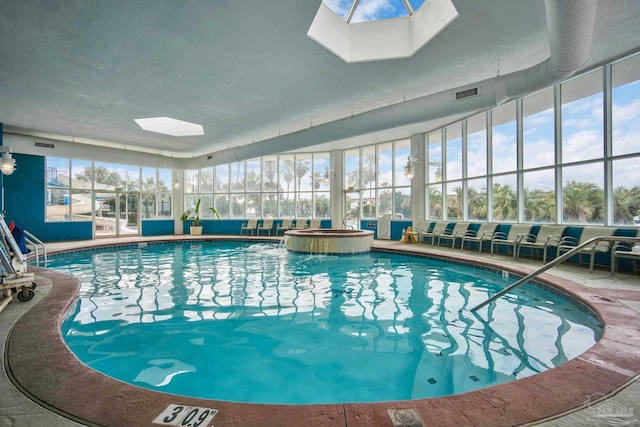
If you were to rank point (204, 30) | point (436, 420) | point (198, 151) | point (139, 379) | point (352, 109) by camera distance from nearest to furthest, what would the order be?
point (436, 420) → point (139, 379) → point (204, 30) → point (352, 109) → point (198, 151)

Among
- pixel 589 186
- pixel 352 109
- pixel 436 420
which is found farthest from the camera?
pixel 352 109

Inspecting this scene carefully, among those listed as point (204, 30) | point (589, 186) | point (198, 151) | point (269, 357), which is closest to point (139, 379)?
point (269, 357)

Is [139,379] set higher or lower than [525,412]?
lower

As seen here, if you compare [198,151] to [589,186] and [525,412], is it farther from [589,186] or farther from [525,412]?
[525,412]

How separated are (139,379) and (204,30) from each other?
13.8ft

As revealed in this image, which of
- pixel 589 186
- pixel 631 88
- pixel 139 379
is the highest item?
pixel 631 88

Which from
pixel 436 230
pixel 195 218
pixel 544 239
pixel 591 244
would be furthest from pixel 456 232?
pixel 195 218

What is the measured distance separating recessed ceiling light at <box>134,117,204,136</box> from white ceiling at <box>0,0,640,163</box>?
863 millimetres

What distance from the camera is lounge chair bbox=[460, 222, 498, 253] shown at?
7934mm

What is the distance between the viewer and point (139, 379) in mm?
2416

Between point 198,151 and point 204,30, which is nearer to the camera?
point 204,30

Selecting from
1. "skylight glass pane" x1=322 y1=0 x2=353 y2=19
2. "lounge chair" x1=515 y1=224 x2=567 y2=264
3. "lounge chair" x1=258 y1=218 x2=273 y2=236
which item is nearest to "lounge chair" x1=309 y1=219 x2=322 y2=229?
"lounge chair" x1=258 y1=218 x2=273 y2=236

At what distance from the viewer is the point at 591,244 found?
219 inches
